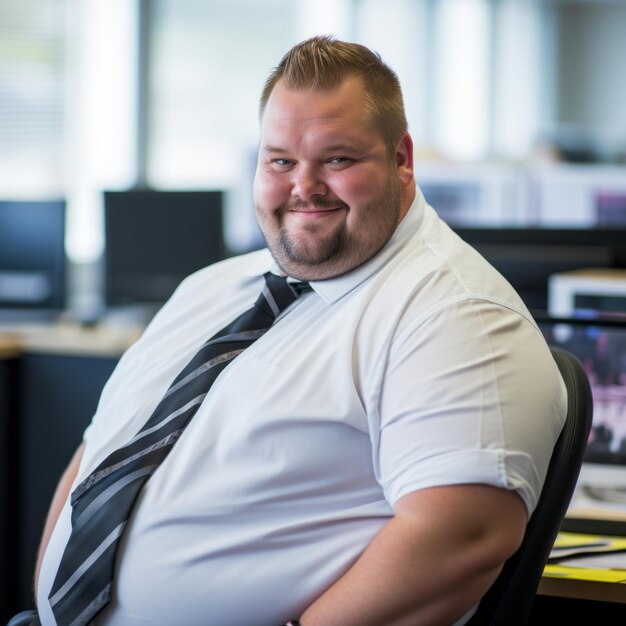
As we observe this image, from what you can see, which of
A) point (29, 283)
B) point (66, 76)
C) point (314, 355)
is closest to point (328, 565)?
point (314, 355)

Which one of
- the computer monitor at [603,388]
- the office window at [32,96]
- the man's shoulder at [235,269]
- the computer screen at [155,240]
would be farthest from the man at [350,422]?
the office window at [32,96]

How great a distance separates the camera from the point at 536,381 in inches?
43.3

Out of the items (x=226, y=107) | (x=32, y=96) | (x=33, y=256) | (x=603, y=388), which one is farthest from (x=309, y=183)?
(x=226, y=107)

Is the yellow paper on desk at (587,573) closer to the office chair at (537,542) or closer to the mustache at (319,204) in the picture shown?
the office chair at (537,542)

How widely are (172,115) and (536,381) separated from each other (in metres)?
5.05

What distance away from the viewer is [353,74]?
1.21 meters

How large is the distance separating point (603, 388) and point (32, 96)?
3954 mm

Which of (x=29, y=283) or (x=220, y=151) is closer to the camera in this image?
(x=29, y=283)

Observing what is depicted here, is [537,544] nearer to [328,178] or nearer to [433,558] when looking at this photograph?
[433,558]

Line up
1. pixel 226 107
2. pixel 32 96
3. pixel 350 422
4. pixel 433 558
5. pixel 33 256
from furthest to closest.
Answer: pixel 226 107 → pixel 32 96 → pixel 33 256 → pixel 350 422 → pixel 433 558

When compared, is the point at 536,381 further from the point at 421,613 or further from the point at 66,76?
the point at 66,76

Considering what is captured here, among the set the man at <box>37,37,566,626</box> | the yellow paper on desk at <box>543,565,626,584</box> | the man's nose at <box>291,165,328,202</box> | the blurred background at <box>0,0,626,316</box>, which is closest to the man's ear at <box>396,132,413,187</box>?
the man at <box>37,37,566,626</box>

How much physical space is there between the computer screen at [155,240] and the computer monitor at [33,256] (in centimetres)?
21

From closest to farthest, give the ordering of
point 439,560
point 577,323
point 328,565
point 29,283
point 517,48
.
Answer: point 439,560, point 328,565, point 577,323, point 29,283, point 517,48
